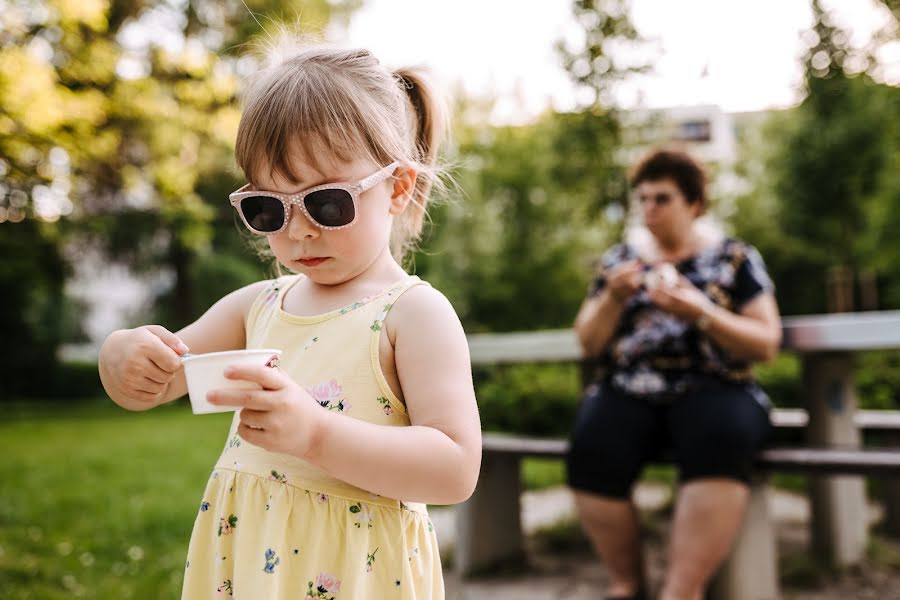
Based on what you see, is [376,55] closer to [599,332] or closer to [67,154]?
[599,332]

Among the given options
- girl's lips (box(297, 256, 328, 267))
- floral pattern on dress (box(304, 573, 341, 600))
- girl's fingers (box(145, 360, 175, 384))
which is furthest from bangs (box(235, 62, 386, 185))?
floral pattern on dress (box(304, 573, 341, 600))

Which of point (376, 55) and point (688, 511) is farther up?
point (376, 55)

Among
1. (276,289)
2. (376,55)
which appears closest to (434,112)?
(376,55)

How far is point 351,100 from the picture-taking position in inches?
54.6

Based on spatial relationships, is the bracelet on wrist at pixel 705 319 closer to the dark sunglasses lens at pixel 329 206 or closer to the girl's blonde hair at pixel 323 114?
the girl's blonde hair at pixel 323 114

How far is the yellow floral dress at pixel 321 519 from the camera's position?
1.31 metres

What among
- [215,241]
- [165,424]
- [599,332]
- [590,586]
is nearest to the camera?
[599,332]

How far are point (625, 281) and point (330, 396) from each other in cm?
208

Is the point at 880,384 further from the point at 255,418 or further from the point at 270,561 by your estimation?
the point at 255,418

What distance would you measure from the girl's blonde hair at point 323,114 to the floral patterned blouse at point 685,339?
202cm

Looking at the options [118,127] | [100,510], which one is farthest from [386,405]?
[118,127]

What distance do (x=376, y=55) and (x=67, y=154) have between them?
5726 mm

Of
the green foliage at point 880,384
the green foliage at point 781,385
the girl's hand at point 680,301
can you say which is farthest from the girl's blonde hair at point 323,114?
the green foliage at point 880,384

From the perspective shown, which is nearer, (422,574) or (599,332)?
(422,574)
